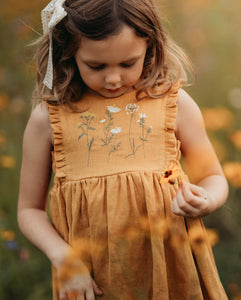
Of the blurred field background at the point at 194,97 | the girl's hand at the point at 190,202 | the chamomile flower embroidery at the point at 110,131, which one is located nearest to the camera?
the girl's hand at the point at 190,202

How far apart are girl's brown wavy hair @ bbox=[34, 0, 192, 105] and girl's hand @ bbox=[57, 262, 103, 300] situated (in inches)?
16.0

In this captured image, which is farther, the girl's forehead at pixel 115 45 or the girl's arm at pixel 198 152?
the girl's arm at pixel 198 152

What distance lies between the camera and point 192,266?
3.22 ft

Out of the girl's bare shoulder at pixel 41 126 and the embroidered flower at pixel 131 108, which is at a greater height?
the embroidered flower at pixel 131 108

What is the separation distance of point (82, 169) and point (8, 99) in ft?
3.82

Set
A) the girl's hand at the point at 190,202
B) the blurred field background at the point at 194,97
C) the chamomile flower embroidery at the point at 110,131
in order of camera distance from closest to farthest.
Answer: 1. the girl's hand at the point at 190,202
2. the chamomile flower embroidery at the point at 110,131
3. the blurred field background at the point at 194,97


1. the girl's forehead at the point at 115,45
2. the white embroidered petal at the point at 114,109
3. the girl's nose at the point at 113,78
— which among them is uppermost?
the girl's forehead at the point at 115,45

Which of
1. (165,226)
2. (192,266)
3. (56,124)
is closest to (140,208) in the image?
(165,226)

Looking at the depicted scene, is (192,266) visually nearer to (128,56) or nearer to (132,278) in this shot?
(132,278)

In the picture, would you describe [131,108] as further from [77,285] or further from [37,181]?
[77,285]

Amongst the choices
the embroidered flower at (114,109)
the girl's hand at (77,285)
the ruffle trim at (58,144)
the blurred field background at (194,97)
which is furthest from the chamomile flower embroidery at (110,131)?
the blurred field background at (194,97)

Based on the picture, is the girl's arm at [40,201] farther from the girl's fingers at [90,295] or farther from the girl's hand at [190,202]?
the girl's hand at [190,202]

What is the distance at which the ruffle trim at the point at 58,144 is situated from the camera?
1.02m

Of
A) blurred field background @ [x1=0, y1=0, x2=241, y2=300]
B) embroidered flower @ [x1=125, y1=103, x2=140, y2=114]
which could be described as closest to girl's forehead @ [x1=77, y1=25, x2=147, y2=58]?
embroidered flower @ [x1=125, y1=103, x2=140, y2=114]
